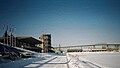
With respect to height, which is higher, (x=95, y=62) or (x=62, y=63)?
(x=62, y=63)

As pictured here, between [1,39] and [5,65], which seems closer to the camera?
[5,65]

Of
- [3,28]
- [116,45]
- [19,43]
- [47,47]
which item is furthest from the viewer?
[116,45]

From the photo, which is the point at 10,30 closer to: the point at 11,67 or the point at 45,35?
the point at 11,67

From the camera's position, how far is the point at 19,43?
88812mm

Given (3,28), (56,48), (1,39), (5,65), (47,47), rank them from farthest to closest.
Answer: (56,48)
(47,47)
(1,39)
(3,28)
(5,65)

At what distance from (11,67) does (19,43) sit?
A: 70371mm

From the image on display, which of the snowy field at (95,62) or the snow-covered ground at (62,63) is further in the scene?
the snowy field at (95,62)

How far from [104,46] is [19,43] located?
128945 millimetres

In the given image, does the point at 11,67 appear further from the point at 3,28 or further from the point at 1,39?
the point at 1,39

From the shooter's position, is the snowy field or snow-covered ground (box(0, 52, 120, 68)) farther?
the snowy field

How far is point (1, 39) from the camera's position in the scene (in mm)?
80000

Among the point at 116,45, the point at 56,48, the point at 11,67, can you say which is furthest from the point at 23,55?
the point at 116,45

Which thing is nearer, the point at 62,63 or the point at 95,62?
the point at 62,63

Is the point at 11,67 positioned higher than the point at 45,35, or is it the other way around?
the point at 45,35
